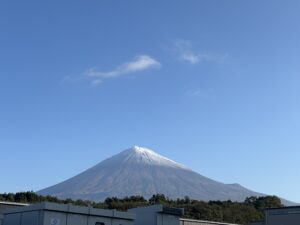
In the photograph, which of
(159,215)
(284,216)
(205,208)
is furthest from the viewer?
(205,208)

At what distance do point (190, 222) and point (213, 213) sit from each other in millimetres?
35938

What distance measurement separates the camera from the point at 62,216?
37344 millimetres

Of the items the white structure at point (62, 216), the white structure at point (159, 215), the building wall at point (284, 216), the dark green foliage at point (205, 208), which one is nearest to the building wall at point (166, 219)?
the white structure at point (159, 215)

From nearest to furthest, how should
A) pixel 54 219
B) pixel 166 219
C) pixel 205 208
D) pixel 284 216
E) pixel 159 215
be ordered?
1. pixel 54 219
2. pixel 159 215
3. pixel 166 219
4. pixel 284 216
5. pixel 205 208

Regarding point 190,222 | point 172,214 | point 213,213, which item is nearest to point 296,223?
point 190,222

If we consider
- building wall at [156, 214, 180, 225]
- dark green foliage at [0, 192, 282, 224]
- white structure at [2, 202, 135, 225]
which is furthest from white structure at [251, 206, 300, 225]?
dark green foliage at [0, 192, 282, 224]

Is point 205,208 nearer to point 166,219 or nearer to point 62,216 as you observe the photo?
point 166,219

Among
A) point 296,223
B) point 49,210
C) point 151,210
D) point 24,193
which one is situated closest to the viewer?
point 49,210

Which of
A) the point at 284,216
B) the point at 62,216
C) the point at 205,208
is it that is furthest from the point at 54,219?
the point at 205,208

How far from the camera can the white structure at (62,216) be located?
36.4m

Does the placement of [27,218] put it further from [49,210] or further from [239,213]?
[239,213]

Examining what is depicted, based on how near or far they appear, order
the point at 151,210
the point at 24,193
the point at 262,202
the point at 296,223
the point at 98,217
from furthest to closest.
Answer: the point at 262,202 → the point at 24,193 → the point at 296,223 → the point at 151,210 → the point at 98,217

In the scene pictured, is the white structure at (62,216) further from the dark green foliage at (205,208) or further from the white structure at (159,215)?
the dark green foliage at (205,208)

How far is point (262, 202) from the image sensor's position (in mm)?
135250
